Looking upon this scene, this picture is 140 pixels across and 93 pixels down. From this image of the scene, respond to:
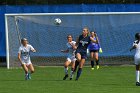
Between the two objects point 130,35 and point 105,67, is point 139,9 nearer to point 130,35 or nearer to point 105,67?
point 130,35

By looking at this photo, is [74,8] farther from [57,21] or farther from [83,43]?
[83,43]

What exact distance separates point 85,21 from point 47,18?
2425 mm

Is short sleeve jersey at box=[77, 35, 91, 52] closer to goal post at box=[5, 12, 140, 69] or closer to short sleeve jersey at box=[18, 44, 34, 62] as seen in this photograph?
short sleeve jersey at box=[18, 44, 34, 62]

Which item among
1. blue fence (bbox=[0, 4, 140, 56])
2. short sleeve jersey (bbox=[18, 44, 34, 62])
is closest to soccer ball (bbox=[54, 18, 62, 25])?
blue fence (bbox=[0, 4, 140, 56])

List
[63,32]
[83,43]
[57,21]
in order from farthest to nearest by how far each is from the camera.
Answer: [63,32] → [57,21] → [83,43]

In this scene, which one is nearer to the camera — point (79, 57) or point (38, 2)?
point (79, 57)

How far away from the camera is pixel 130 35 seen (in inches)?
1342

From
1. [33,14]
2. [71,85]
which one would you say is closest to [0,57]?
[33,14]

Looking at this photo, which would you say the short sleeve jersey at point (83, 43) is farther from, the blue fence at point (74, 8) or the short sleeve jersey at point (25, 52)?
the blue fence at point (74, 8)

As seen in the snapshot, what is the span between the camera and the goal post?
32.9 meters

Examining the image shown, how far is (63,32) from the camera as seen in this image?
111 feet

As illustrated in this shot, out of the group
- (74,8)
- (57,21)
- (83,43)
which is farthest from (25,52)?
(74,8)

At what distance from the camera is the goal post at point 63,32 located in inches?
1294

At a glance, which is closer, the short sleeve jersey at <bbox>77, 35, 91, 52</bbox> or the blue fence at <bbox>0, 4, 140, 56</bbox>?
the short sleeve jersey at <bbox>77, 35, 91, 52</bbox>
